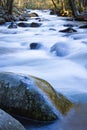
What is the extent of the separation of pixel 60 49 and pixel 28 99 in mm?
5119

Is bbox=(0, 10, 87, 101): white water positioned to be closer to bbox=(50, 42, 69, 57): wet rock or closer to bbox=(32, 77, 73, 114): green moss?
bbox=(50, 42, 69, 57): wet rock

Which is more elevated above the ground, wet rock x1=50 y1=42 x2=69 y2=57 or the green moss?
the green moss

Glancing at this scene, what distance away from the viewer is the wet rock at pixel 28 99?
3.71 metres

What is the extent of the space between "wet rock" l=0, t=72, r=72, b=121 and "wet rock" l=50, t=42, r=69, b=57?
444 centimetres

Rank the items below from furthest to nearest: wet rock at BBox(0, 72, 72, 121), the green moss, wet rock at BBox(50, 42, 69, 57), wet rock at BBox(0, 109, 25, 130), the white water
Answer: wet rock at BBox(50, 42, 69, 57), the white water, the green moss, wet rock at BBox(0, 72, 72, 121), wet rock at BBox(0, 109, 25, 130)

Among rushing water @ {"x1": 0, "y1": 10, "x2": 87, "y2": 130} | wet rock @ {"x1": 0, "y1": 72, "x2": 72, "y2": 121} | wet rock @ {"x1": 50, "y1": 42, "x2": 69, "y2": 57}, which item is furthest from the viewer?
wet rock @ {"x1": 50, "y1": 42, "x2": 69, "y2": 57}

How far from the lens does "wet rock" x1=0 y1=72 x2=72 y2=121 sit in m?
3.71

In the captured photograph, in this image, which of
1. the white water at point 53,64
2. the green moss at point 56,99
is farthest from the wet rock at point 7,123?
the white water at point 53,64

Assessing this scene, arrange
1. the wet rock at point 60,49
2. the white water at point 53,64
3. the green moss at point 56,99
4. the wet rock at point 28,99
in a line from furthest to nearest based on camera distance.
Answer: the wet rock at point 60,49
the white water at point 53,64
the green moss at point 56,99
the wet rock at point 28,99

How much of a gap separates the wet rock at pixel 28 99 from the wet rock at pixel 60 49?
4.44 meters

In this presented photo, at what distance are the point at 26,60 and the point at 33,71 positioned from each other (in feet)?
4.37

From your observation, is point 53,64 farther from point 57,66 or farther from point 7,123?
point 7,123

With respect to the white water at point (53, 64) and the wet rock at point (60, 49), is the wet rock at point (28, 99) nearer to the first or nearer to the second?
the white water at point (53, 64)

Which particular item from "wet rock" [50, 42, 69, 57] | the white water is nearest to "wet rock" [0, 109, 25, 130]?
the white water
